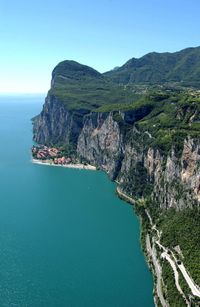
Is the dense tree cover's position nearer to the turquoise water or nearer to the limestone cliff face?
the limestone cliff face

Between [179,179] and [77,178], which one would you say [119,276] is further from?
[77,178]

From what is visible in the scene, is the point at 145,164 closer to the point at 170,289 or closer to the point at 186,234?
the point at 186,234

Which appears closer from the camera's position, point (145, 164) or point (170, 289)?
point (170, 289)

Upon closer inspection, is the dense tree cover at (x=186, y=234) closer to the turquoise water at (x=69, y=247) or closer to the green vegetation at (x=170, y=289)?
the green vegetation at (x=170, y=289)

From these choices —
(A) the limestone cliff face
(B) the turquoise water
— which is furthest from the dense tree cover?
(B) the turquoise water

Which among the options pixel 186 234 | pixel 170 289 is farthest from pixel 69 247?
pixel 170 289

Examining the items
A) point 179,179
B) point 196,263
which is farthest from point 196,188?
point 196,263

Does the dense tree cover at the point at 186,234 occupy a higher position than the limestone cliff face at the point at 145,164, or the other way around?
the limestone cliff face at the point at 145,164

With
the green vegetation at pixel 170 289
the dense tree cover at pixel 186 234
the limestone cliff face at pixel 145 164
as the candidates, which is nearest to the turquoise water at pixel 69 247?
Result: the green vegetation at pixel 170 289

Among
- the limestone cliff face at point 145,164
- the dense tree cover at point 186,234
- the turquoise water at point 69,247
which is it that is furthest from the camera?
the limestone cliff face at point 145,164
